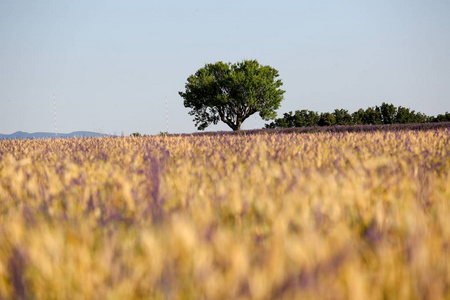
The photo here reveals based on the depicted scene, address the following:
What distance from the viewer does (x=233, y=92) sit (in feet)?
151

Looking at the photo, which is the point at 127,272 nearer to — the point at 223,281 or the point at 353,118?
the point at 223,281

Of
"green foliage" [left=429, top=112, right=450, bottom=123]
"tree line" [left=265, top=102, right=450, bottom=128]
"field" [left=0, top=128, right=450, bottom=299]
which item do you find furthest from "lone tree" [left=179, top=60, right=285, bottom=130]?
"field" [left=0, top=128, right=450, bottom=299]

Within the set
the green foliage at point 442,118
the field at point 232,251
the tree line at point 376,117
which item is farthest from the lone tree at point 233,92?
the field at point 232,251

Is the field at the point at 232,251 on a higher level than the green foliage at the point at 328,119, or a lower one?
lower

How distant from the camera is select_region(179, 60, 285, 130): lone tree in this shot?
148 ft

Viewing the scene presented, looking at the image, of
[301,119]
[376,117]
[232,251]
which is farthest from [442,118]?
[232,251]

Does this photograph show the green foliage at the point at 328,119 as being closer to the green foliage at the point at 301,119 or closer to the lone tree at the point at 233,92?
the green foliage at the point at 301,119

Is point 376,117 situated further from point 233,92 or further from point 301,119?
point 233,92

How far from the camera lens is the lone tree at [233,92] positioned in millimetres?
45125

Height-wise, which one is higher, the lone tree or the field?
the lone tree

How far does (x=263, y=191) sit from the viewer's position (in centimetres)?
235

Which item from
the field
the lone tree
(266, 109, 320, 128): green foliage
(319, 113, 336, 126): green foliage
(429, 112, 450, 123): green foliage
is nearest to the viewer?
the field

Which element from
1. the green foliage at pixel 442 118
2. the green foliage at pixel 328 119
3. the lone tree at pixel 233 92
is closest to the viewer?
the lone tree at pixel 233 92

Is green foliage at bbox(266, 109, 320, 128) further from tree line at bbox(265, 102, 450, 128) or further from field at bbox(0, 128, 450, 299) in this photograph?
field at bbox(0, 128, 450, 299)
